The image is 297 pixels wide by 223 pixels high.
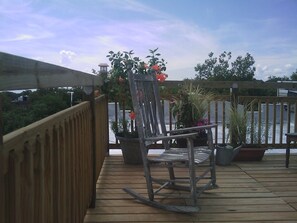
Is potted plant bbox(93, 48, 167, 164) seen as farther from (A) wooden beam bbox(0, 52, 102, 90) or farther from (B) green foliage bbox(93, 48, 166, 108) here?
(A) wooden beam bbox(0, 52, 102, 90)

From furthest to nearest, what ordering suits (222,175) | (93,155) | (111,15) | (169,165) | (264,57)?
1. (264,57)
2. (111,15)
3. (222,175)
4. (169,165)
5. (93,155)

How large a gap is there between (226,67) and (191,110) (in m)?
8.63

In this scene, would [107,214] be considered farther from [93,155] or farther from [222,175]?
[222,175]

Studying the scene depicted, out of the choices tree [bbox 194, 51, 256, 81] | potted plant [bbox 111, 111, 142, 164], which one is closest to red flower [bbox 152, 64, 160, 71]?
potted plant [bbox 111, 111, 142, 164]

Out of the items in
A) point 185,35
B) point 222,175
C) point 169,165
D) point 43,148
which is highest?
point 185,35

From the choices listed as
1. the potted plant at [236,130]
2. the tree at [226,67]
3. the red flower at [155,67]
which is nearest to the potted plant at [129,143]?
the red flower at [155,67]

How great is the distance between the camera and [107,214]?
8.02 ft

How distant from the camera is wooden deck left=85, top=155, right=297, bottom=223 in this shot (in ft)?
7.86

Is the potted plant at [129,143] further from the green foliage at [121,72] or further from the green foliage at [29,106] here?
the green foliage at [29,106]

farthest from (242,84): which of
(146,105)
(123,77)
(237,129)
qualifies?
(146,105)

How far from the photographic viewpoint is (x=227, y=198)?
111 inches

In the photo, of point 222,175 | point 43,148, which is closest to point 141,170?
point 222,175

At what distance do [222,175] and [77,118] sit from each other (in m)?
2.14

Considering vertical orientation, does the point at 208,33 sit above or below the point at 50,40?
above
